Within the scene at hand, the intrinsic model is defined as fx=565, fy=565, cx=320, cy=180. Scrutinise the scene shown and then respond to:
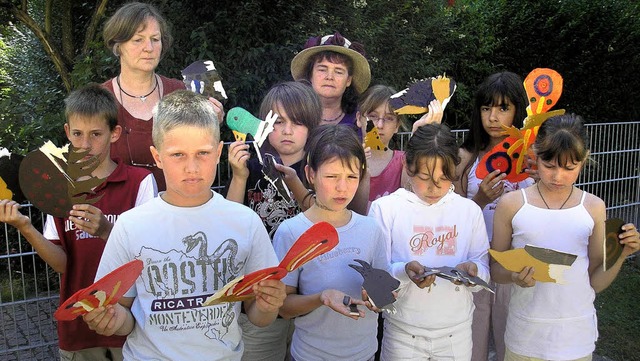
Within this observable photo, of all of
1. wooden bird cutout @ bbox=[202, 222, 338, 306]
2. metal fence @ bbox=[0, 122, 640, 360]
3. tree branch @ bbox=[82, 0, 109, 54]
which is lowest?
metal fence @ bbox=[0, 122, 640, 360]

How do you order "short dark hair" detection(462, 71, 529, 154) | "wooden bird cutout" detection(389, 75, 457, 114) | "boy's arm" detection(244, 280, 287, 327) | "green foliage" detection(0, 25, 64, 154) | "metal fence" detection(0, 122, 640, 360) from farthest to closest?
"metal fence" detection(0, 122, 640, 360) < "green foliage" detection(0, 25, 64, 154) < "short dark hair" detection(462, 71, 529, 154) < "wooden bird cutout" detection(389, 75, 457, 114) < "boy's arm" detection(244, 280, 287, 327)

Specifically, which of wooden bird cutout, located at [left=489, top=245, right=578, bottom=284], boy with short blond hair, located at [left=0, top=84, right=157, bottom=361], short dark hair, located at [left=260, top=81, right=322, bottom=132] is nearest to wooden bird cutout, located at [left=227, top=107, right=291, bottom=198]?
short dark hair, located at [left=260, top=81, right=322, bottom=132]

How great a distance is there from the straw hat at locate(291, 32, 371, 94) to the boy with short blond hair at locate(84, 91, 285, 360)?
52.3 inches

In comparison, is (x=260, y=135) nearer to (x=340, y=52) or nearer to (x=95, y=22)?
(x=340, y=52)

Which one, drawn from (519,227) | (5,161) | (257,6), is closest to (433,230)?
(519,227)

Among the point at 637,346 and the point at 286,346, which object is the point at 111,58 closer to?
the point at 286,346

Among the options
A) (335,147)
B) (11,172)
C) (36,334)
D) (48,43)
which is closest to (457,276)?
(335,147)

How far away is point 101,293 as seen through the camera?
154 cm

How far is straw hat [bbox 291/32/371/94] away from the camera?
9.98 ft

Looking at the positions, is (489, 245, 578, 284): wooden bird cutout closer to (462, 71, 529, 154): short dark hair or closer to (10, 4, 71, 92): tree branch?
(462, 71, 529, 154): short dark hair

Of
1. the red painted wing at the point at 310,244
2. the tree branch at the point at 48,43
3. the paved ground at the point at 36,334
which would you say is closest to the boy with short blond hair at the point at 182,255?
the red painted wing at the point at 310,244

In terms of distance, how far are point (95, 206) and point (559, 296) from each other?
191 centimetres

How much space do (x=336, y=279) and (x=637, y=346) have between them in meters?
3.11

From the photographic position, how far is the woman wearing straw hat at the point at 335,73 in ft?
9.80
